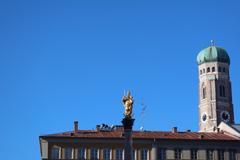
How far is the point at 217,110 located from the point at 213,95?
4.44 m

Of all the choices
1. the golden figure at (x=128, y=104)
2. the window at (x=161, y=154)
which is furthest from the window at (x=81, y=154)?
the golden figure at (x=128, y=104)

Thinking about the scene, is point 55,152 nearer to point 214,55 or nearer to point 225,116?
point 225,116

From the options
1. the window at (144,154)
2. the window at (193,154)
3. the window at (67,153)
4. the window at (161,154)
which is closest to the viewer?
the window at (67,153)

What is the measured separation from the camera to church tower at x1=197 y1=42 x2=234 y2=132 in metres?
165

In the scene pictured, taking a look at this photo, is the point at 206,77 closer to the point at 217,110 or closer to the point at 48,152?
the point at 217,110

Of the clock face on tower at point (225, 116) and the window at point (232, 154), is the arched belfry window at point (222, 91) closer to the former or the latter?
the clock face on tower at point (225, 116)

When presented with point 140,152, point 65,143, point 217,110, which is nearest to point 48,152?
point 65,143

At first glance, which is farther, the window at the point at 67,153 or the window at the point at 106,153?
the window at the point at 106,153

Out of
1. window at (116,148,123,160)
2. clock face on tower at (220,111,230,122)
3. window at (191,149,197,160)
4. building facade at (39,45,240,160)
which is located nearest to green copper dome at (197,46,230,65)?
clock face on tower at (220,111,230,122)

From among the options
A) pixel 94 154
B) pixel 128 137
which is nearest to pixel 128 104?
pixel 128 137

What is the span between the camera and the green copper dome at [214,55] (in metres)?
172

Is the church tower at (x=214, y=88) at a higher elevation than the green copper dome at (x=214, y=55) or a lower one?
lower

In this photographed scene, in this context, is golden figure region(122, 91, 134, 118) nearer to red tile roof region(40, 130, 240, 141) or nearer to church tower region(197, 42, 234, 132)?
red tile roof region(40, 130, 240, 141)

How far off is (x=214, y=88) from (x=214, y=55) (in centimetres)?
912
